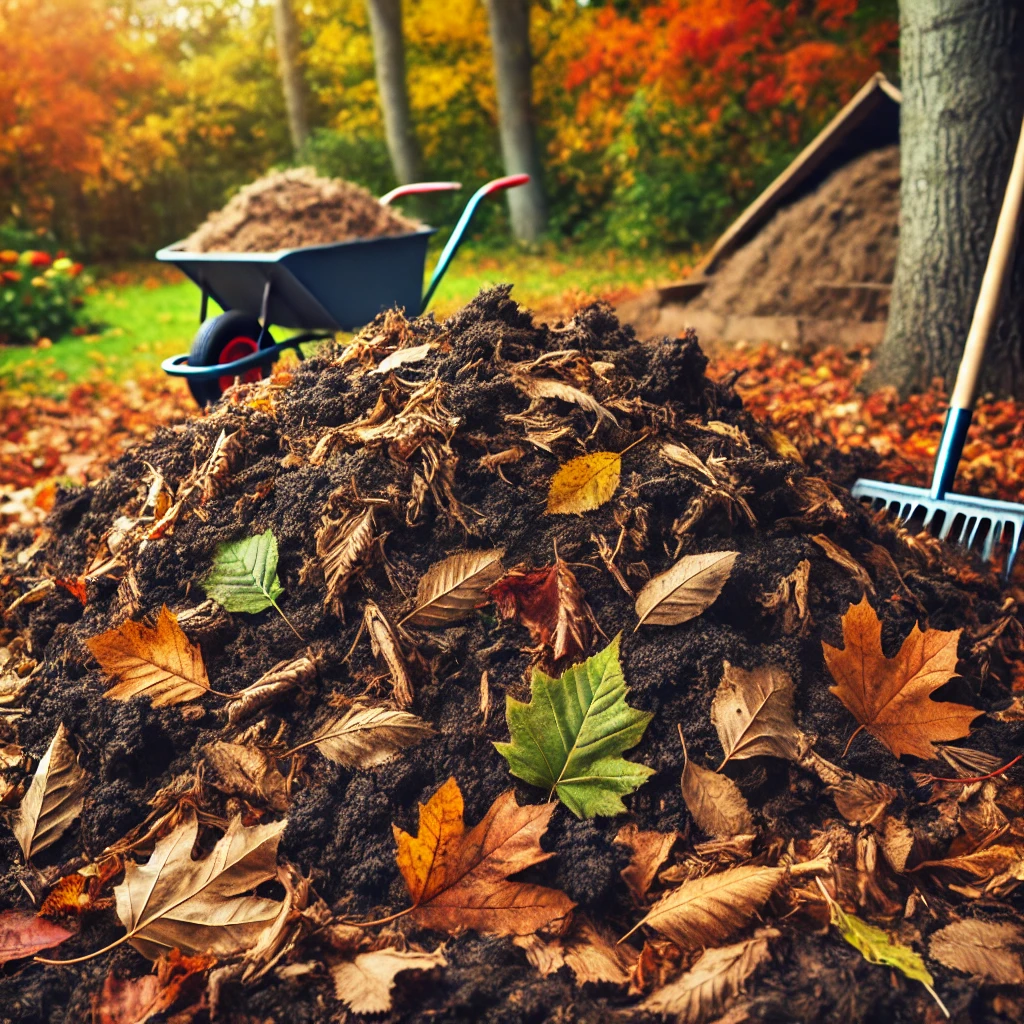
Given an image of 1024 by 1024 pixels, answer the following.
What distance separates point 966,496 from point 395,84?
535 inches

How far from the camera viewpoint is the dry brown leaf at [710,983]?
3.85ft

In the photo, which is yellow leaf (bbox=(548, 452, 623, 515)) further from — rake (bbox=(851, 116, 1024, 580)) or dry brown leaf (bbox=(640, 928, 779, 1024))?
rake (bbox=(851, 116, 1024, 580))

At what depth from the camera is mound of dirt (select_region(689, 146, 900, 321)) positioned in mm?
5125

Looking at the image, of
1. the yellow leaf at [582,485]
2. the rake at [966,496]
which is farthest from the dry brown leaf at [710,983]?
the rake at [966,496]

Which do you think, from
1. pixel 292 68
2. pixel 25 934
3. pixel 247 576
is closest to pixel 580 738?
pixel 247 576

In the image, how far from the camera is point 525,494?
183cm

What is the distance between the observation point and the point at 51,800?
1572 mm

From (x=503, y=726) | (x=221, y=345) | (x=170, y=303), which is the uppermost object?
(x=221, y=345)

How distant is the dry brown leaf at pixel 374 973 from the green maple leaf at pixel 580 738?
0.33 meters

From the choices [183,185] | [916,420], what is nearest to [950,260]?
[916,420]

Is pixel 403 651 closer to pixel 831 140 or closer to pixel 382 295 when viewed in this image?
Answer: pixel 382 295

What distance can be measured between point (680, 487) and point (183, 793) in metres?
1.14

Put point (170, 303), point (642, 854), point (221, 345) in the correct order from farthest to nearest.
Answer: point (170, 303)
point (221, 345)
point (642, 854)

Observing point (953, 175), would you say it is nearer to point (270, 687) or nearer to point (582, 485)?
point (582, 485)
